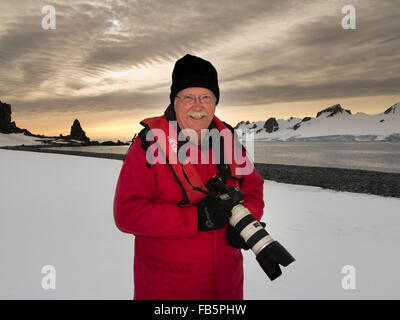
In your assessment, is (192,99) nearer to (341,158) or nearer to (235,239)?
(235,239)

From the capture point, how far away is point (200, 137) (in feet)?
6.81

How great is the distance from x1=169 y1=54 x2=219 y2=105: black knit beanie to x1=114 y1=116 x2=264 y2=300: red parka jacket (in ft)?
1.55

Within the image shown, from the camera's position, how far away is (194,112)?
1982mm

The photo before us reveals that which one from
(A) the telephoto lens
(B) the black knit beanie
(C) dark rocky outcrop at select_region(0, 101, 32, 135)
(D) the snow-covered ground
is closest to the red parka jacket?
(A) the telephoto lens

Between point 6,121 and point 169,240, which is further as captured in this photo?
point 6,121

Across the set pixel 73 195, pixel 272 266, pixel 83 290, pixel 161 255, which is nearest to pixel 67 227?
pixel 83 290

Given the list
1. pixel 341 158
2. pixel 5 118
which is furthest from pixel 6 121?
pixel 341 158

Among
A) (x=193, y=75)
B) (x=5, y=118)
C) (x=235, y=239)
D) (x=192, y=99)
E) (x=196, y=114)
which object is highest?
(x=5, y=118)

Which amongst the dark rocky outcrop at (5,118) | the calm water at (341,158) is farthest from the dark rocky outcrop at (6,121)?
the calm water at (341,158)

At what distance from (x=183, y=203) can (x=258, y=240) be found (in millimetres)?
523

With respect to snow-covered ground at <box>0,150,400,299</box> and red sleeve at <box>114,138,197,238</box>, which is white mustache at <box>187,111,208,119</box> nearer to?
red sleeve at <box>114,138,197,238</box>

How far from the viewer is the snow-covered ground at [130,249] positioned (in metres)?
3.34

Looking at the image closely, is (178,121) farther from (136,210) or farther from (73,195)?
(73,195)
